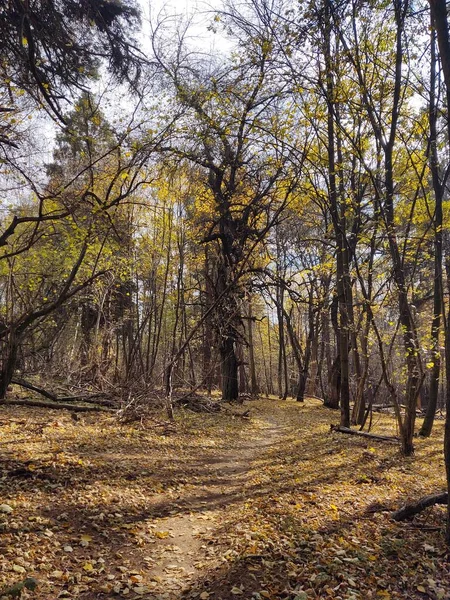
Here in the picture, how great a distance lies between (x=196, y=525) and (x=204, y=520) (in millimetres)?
179

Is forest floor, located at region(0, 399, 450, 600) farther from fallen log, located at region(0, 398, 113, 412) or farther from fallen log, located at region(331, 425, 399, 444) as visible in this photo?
fallen log, located at region(0, 398, 113, 412)

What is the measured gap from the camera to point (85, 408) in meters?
9.27

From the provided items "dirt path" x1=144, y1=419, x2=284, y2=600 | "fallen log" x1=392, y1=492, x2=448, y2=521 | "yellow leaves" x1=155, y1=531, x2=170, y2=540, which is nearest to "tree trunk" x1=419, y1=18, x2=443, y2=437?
"fallen log" x1=392, y1=492, x2=448, y2=521

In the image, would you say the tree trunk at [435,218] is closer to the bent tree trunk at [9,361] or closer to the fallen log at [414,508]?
the fallen log at [414,508]

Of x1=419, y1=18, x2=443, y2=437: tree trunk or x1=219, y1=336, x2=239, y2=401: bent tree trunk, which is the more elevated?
x1=419, y1=18, x2=443, y2=437: tree trunk

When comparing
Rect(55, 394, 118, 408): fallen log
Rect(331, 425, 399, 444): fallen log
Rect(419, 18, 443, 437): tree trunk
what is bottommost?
Rect(331, 425, 399, 444): fallen log

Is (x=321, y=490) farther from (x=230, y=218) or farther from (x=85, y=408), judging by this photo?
(x=230, y=218)

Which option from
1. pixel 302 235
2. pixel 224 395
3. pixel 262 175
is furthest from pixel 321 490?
pixel 302 235

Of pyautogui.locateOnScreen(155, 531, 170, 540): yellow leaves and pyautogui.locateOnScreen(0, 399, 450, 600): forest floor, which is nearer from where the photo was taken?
pyautogui.locateOnScreen(0, 399, 450, 600): forest floor

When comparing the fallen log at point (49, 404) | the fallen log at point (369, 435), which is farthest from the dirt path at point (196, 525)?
the fallen log at point (49, 404)

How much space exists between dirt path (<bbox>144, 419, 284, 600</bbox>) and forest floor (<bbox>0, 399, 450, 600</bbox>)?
0.02m

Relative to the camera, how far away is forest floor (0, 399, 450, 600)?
321 centimetres

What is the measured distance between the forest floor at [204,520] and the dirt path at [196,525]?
0.06 feet

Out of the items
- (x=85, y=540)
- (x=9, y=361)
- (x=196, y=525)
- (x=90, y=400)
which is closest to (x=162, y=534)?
(x=196, y=525)
